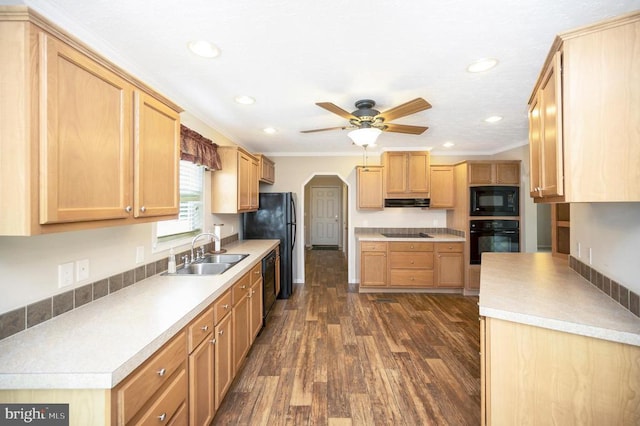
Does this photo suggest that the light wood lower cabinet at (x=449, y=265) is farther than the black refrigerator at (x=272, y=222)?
Yes

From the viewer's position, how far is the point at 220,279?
200 cm

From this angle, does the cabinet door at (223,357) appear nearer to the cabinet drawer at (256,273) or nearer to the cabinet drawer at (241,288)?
the cabinet drawer at (241,288)

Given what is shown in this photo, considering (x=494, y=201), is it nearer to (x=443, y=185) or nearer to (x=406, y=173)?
(x=443, y=185)

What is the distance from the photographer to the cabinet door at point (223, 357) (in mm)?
1807

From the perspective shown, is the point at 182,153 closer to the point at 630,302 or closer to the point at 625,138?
the point at 625,138

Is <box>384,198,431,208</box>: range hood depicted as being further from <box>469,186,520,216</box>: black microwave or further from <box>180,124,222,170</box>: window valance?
<box>180,124,222,170</box>: window valance

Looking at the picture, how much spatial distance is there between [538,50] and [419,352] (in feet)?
8.56

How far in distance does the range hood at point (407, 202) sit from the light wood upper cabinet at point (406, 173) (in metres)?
0.10

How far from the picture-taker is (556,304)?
150 cm

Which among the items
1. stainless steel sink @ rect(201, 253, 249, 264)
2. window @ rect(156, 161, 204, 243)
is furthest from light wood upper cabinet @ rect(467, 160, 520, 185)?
window @ rect(156, 161, 204, 243)

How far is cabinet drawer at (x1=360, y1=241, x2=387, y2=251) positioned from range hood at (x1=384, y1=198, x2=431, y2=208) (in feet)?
2.26

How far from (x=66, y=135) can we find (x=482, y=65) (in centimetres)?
245

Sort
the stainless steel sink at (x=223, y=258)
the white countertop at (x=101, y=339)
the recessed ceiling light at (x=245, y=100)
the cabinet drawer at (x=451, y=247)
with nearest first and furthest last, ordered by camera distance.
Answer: the white countertop at (x=101, y=339) < the recessed ceiling light at (x=245, y=100) < the stainless steel sink at (x=223, y=258) < the cabinet drawer at (x=451, y=247)

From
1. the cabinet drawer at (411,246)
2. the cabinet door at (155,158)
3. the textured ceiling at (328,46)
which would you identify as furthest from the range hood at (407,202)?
the cabinet door at (155,158)
